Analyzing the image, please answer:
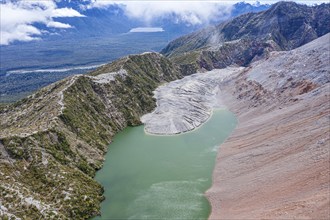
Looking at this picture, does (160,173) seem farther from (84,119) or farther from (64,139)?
(84,119)

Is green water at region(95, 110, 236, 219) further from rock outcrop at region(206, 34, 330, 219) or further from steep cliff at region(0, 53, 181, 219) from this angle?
rock outcrop at region(206, 34, 330, 219)

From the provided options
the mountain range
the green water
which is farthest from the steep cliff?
the green water

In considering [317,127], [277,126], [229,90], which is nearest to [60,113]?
[277,126]

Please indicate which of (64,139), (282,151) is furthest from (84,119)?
(282,151)

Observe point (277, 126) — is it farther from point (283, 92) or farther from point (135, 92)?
point (135, 92)

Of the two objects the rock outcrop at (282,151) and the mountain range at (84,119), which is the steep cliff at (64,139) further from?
the rock outcrop at (282,151)

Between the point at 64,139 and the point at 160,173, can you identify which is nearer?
the point at 160,173

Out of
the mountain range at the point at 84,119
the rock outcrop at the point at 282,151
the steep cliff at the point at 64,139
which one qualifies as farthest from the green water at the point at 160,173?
the rock outcrop at the point at 282,151
